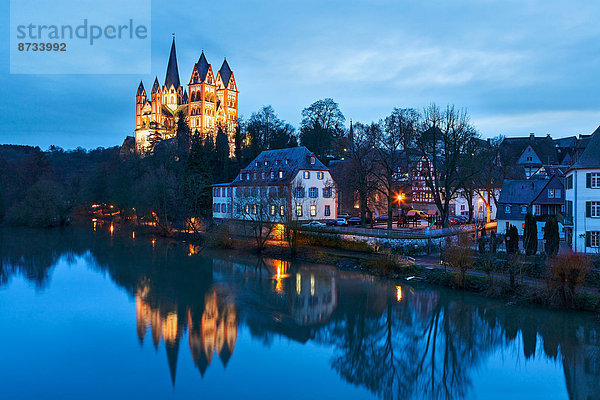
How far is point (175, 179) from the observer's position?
45312 mm

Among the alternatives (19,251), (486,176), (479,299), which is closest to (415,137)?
(486,176)

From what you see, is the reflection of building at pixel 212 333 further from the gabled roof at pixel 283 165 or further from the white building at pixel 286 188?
the gabled roof at pixel 283 165

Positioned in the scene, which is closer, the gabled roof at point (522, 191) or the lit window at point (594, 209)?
the lit window at point (594, 209)

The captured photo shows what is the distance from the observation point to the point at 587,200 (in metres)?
24.5

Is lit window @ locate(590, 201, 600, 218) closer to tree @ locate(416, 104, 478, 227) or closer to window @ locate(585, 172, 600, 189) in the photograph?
window @ locate(585, 172, 600, 189)

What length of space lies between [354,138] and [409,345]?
22.8 m

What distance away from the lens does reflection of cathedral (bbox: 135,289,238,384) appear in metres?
14.8

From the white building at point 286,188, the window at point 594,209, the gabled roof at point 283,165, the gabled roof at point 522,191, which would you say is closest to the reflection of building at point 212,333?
the white building at point 286,188

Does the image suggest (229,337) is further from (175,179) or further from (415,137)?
(175,179)

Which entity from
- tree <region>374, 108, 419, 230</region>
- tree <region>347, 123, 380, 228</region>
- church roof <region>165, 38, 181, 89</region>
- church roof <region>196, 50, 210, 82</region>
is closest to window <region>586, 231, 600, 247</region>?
tree <region>374, 108, 419, 230</region>

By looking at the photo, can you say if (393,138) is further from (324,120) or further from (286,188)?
(324,120)

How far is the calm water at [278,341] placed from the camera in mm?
12734

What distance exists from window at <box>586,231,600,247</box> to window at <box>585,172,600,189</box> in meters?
2.52

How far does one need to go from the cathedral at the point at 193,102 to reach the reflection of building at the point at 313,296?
252ft
